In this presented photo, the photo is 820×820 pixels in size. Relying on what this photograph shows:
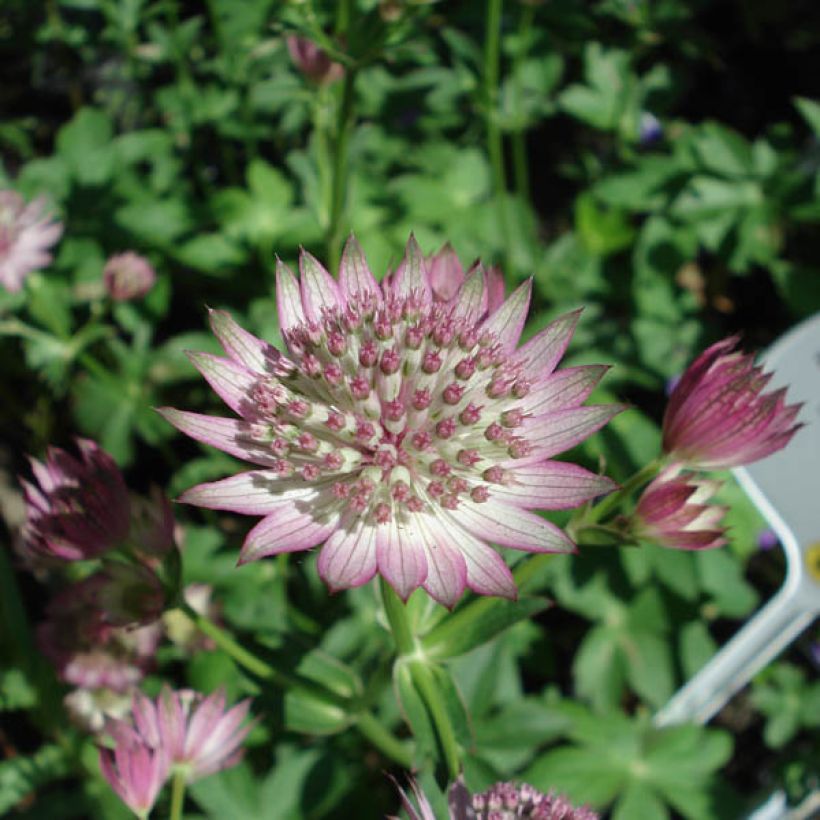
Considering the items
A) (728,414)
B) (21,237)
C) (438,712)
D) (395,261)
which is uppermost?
(728,414)

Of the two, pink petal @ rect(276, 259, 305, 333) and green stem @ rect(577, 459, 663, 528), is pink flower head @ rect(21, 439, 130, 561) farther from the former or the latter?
green stem @ rect(577, 459, 663, 528)

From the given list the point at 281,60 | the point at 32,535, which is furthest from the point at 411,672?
the point at 281,60

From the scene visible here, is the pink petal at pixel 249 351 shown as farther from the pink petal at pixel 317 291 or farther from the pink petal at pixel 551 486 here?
the pink petal at pixel 551 486

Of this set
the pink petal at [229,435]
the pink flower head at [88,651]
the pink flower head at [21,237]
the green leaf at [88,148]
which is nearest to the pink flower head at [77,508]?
the pink petal at [229,435]

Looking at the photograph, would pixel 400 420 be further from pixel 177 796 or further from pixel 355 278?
pixel 177 796

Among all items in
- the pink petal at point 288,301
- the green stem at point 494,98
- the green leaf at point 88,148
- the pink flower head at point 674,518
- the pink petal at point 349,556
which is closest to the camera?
the pink petal at point 349,556

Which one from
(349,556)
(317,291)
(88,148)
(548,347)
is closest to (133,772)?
(349,556)

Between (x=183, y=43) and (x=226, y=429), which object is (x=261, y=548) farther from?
(x=183, y=43)

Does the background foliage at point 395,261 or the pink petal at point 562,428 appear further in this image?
the background foliage at point 395,261
